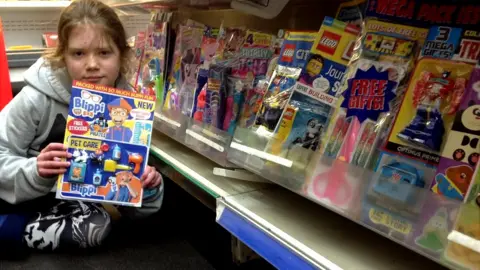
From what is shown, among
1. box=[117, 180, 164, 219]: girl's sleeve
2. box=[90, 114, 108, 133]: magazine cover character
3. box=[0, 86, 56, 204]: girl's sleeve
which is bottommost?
box=[117, 180, 164, 219]: girl's sleeve

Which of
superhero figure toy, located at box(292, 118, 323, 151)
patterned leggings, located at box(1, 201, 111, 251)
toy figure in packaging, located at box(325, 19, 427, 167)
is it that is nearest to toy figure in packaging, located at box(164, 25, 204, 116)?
patterned leggings, located at box(1, 201, 111, 251)

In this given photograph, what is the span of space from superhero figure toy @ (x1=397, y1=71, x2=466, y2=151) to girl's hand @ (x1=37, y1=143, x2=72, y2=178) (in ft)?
2.99

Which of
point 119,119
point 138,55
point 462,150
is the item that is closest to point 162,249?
point 119,119

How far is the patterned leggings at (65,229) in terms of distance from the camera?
142 cm

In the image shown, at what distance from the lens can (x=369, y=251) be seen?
82 cm

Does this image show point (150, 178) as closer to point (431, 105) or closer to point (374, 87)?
point (374, 87)

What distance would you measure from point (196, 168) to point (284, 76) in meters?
0.43

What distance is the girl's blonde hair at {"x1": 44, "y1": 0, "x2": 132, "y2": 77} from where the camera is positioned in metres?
1.44

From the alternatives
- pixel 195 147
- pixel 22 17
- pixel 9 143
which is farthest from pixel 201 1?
pixel 22 17

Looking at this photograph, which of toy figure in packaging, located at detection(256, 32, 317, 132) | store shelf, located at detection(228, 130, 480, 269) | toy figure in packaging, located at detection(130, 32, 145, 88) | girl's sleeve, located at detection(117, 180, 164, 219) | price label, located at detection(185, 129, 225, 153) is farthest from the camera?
toy figure in packaging, located at detection(130, 32, 145, 88)

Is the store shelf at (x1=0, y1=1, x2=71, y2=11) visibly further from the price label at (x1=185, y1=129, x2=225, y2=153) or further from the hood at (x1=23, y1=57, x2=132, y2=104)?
the price label at (x1=185, y1=129, x2=225, y2=153)

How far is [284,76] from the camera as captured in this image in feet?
3.51

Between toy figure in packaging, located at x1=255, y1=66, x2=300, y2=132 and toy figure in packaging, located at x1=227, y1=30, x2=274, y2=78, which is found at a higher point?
toy figure in packaging, located at x1=227, y1=30, x2=274, y2=78

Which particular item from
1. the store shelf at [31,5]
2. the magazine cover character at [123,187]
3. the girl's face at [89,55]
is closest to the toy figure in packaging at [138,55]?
the girl's face at [89,55]
